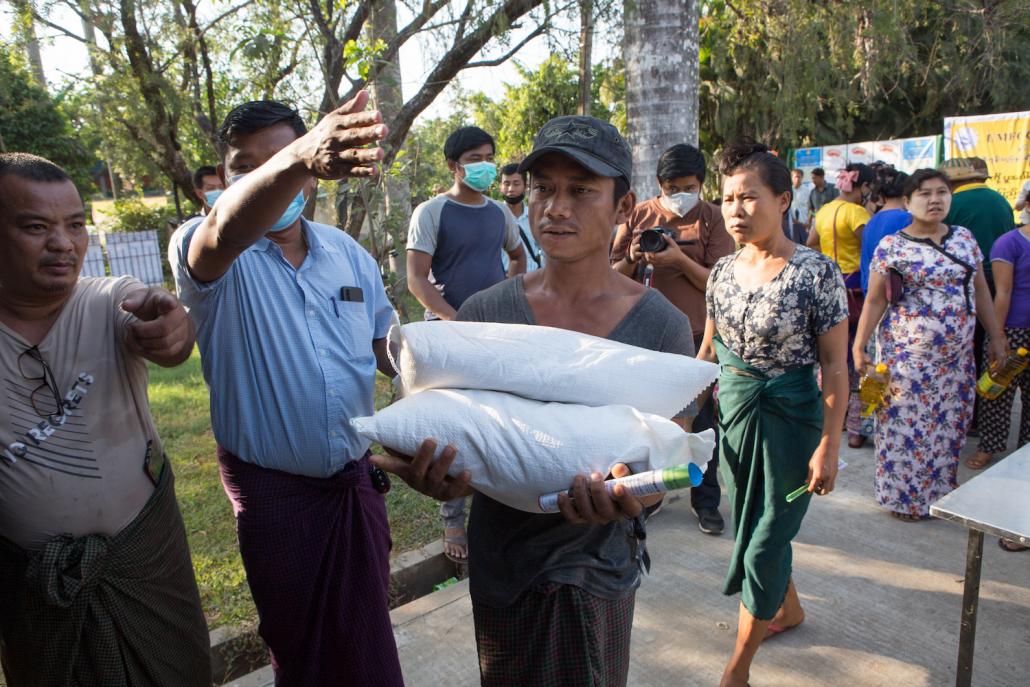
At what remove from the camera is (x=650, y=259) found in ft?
10.5

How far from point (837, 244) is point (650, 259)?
285 cm

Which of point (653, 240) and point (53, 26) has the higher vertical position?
point (53, 26)

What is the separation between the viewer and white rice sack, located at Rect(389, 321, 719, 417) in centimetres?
140

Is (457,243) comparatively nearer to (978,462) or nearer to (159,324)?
(159,324)

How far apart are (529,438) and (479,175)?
2735 millimetres

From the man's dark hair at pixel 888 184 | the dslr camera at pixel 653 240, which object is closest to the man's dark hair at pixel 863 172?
the man's dark hair at pixel 888 184

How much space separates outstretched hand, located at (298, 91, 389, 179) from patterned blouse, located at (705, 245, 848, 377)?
1708mm

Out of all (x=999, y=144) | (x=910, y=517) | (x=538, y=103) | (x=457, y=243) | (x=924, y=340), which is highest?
(x=538, y=103)

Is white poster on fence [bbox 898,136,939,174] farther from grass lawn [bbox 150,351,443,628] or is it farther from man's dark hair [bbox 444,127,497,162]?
grass lawn [bbox 150,351,443,628]

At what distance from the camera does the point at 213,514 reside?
404 cm

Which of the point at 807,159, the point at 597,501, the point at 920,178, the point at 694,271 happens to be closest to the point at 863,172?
the point at 920,178

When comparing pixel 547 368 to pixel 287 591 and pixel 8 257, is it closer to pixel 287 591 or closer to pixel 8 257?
pixel 287 591

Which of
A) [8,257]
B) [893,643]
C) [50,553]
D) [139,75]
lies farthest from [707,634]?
[139,75]

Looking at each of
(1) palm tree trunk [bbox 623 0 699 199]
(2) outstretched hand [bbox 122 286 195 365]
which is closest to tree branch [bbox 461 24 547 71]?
(1) palm tree trunk [bbox 623 0 699 199]
